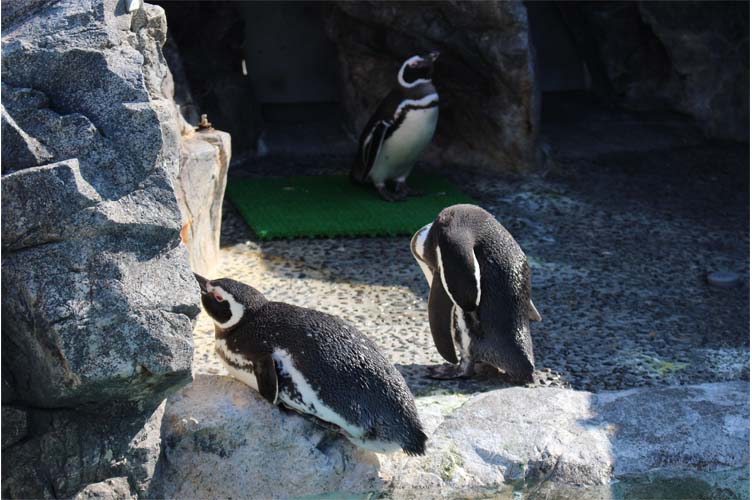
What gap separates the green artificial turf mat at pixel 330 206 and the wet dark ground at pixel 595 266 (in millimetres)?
97

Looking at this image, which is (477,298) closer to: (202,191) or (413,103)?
(202,191)

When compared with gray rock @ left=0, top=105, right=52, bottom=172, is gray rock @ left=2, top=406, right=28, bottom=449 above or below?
below

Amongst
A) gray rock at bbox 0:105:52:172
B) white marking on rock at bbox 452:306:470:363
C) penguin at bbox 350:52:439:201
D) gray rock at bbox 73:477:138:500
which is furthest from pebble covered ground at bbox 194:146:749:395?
gray rock at bbox 0:105:52:172

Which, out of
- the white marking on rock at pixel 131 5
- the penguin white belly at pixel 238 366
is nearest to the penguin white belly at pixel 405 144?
the penguin white belly at pixel 238 366

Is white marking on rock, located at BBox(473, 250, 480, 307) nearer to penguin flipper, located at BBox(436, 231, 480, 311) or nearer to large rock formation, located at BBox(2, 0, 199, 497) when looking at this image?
penguin flipper, located at BBox(436, 231, 480, 311)

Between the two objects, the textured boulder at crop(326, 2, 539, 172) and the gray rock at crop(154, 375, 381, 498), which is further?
the textured boulder at crop(326, 2, 539, 172)

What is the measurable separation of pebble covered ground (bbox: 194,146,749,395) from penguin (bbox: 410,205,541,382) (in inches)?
4.8

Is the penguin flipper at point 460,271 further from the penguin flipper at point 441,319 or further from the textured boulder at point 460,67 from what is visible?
the textured boulder at point 460,67

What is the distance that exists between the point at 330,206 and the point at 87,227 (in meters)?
3.39

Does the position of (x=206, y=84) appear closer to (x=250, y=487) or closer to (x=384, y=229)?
(x=384, y=229)

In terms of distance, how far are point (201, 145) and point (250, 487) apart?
2.09 meters

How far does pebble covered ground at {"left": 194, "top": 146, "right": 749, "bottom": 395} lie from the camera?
14.4 feet

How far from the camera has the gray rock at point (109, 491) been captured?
3145 millimetres

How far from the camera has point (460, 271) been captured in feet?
13.0
